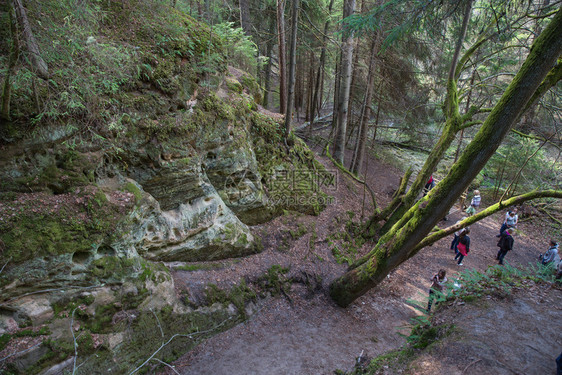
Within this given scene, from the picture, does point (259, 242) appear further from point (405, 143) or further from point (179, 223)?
point (405, 143)

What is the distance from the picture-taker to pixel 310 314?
772 centimetres

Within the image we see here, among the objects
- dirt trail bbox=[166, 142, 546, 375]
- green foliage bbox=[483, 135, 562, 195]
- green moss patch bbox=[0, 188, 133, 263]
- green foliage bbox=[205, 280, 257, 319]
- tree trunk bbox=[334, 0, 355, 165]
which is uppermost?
tree trunk bbox=[334, 0, 355, 165]

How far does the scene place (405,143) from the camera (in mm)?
20078

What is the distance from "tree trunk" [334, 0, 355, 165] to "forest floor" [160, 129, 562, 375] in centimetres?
123

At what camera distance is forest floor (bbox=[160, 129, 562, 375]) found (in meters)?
3.59

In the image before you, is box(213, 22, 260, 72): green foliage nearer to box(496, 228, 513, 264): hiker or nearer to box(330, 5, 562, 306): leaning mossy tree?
box(330, 5, 562, 306): leaning mossy tree

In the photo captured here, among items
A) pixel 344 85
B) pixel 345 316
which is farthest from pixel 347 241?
pixel 344 85

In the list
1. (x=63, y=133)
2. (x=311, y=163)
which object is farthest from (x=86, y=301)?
(x=311, y=163)

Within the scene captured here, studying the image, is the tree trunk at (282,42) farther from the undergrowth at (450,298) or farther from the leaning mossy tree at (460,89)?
the undergrowth at (450,298)

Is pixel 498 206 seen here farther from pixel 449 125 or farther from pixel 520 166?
pixel 520 166

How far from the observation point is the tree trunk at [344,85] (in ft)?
37.1

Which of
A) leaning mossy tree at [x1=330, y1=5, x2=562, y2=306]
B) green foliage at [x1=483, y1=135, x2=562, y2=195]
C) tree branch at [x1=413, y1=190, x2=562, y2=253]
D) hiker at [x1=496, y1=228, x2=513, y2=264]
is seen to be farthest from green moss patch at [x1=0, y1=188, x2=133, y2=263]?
green foliage at [x1=483, y1=135, x2=562, y2=195]

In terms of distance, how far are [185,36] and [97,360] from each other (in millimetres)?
7761

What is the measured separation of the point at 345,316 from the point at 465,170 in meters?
5.18
